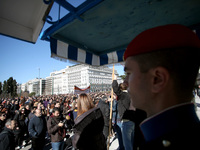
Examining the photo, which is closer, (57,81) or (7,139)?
(7,139)

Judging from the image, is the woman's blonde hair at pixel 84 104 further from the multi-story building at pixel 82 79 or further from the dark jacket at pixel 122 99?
the multi-story building at pixel 82 79

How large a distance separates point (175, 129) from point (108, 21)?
1.55 meters

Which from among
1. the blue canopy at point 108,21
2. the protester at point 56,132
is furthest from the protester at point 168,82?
the protester at point 56,132

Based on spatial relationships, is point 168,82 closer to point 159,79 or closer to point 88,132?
point 159,79

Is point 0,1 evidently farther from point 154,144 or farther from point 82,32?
point 154,144

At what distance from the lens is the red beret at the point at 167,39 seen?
0.54 m

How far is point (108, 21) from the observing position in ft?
5.29

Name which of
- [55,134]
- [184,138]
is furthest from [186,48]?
[55,134]

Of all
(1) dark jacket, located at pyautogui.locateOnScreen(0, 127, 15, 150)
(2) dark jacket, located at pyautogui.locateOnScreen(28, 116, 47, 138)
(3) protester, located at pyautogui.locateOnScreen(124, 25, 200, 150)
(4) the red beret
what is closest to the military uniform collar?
(3) protester, located at pyautogui.locateOnScreen(124, 25, 200, 150)

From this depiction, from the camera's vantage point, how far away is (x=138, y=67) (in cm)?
62

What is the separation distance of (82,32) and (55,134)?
3.47m

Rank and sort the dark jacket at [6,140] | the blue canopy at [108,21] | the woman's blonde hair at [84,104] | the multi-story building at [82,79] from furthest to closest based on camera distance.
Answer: the multi-story building at [82,79], the dark jacket at [6,140], the woman's blonde hair at [84,104], the blue canopy at [108,21]

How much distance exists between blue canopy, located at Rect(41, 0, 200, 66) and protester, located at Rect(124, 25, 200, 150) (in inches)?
38.3

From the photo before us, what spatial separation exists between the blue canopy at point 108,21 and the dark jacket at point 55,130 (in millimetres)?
2563
